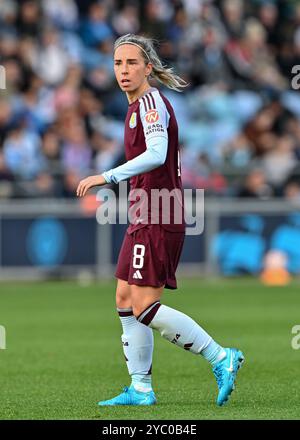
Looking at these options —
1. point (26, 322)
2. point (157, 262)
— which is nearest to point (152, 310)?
point (157, 262)

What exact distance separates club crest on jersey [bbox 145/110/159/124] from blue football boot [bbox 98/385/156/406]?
181cm

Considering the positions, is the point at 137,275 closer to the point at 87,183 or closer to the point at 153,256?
the point at 153,256

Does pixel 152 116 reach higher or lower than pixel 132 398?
higher

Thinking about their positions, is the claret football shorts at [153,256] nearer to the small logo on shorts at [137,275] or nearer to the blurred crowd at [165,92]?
the small logo on shorts at [137,275]

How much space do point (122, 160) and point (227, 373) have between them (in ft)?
39.4

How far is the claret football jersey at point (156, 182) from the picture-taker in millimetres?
7871

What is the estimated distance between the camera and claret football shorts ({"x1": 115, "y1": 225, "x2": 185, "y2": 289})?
7766 millimetres

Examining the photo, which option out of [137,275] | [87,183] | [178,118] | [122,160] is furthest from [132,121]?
[178,118]

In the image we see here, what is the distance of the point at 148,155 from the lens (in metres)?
7.59

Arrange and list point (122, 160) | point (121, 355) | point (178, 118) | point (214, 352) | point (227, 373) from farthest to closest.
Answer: point (178, 118)
point (122, 160)
point (121, 355)
point (214, 352)
point (227, 373)

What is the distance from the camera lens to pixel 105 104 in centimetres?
2219

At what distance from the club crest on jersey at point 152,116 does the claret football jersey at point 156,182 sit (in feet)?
0.27

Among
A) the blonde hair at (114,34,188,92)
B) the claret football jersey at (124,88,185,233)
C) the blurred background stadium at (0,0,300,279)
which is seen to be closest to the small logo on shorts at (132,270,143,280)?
the claret football jersey at (124,88,185,233)

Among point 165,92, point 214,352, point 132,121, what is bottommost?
point 214,352
